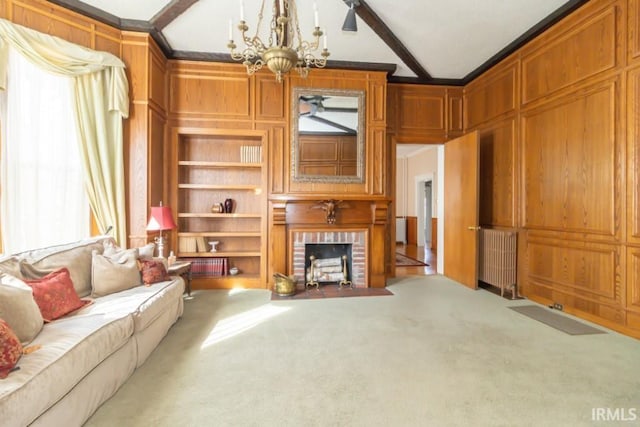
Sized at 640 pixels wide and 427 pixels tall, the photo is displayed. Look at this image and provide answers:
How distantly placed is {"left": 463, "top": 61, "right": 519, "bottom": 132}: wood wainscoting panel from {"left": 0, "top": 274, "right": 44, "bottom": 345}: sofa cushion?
5.20 m

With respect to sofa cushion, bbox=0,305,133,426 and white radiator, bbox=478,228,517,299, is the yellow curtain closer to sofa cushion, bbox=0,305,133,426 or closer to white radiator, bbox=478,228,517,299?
sofa cushion, bbox=0,305,133,426

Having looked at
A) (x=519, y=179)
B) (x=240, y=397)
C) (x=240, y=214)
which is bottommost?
(x=240, y=397)

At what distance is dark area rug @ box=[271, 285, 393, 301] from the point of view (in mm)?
4035

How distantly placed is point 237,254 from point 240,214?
0.57 metres

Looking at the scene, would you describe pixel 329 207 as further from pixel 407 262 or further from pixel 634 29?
pixel 634 29

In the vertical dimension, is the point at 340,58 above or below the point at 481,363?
above

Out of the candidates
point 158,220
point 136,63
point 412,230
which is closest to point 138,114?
point 136,63

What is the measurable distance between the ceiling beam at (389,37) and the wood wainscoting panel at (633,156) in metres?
2.46

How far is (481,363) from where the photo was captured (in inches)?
89.6

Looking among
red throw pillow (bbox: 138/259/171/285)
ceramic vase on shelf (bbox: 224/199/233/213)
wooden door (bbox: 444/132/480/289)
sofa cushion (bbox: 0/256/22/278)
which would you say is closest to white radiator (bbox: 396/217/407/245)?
wooden door (bbox: 444/132/480/289)

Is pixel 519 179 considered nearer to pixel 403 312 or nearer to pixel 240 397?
pixel 403 312

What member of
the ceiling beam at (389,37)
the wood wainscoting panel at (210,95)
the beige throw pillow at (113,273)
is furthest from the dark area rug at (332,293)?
the ceiling beam at (389,37)

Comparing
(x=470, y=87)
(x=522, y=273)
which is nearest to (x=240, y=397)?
(x=522, y=273)

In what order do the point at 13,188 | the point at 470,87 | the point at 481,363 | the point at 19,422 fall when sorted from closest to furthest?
the point at 19,422
the point at 481,363
the point at 13,188
the point at 470,87
